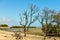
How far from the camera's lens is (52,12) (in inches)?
2276

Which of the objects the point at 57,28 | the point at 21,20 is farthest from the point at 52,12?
the point at 21,20

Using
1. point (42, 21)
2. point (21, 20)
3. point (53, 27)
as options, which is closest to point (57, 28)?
point (53, 27)

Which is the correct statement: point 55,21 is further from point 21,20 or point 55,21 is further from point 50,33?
point 21,20

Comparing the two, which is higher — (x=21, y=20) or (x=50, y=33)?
(x=21, y=20)

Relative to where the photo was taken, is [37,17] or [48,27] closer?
[37,17]

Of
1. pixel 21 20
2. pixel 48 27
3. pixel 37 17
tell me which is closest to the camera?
pixel 21 20

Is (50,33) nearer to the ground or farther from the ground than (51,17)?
nearer to the ground

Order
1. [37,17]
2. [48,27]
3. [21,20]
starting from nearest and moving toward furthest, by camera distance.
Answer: [21,20] → [37,17] → [48,27]

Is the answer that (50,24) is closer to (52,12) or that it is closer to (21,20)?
(52,12)

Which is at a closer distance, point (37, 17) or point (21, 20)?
point (21, 20)

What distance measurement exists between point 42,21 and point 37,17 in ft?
11.9

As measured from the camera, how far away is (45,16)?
59000mm

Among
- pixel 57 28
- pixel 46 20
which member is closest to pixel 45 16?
pixel 46 20

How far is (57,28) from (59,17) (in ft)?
11.4
